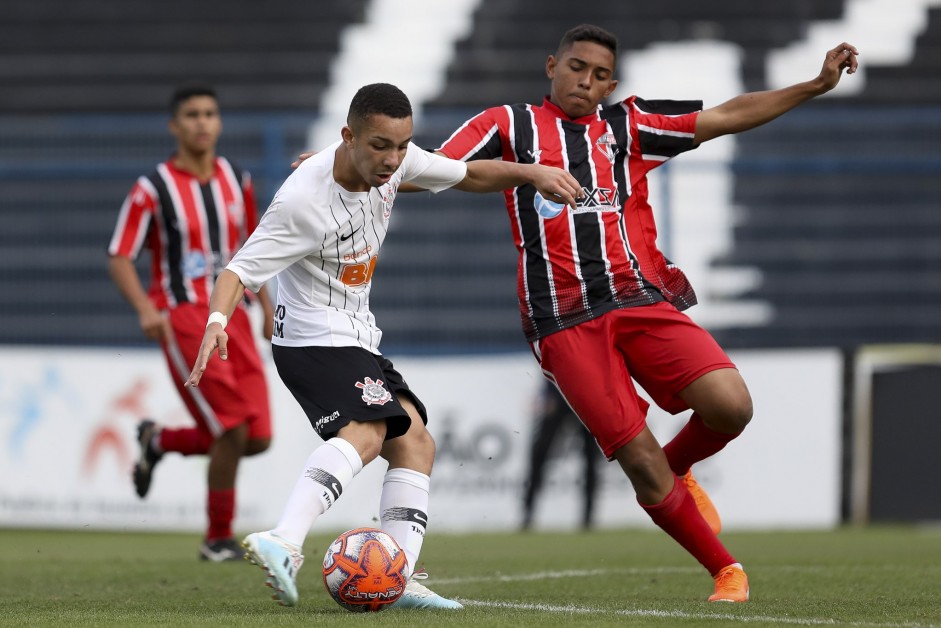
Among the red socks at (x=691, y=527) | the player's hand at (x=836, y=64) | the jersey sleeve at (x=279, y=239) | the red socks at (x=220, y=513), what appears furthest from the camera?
the red socks at (x=220, y=513)

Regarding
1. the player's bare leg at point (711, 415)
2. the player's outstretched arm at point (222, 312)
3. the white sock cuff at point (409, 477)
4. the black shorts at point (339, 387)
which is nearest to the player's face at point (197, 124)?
the black shorts at point (339, 387)

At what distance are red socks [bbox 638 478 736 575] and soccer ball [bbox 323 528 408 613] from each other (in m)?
1.05

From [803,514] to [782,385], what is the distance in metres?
0.85

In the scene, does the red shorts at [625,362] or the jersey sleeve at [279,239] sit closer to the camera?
the jersey sleeve at [279,239]

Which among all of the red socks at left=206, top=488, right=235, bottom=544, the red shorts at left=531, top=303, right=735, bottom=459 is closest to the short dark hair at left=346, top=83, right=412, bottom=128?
the red shorts at left=531, top=303, right=735, bottom=459

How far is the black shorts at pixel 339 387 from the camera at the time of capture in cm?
469

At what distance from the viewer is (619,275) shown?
5371 mm

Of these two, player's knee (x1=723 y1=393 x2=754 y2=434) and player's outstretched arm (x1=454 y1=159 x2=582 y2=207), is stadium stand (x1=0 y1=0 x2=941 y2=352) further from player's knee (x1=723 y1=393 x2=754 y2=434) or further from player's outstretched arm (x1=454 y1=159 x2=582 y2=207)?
player's outstretched arm (x1=454 y1=159 x2=582 y2=207)

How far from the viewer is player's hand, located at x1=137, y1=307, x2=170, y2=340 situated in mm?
7082

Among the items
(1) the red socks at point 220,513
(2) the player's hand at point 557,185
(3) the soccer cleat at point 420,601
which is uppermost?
(2) the player's hand at point 557,185

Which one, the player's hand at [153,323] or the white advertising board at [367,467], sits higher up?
the player's hand at [153,323]

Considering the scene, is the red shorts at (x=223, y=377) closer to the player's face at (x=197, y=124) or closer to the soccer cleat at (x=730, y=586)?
the player's face at (x=197, y=124)

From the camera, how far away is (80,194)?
11.7 m

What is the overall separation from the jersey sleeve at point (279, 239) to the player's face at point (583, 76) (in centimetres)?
127
